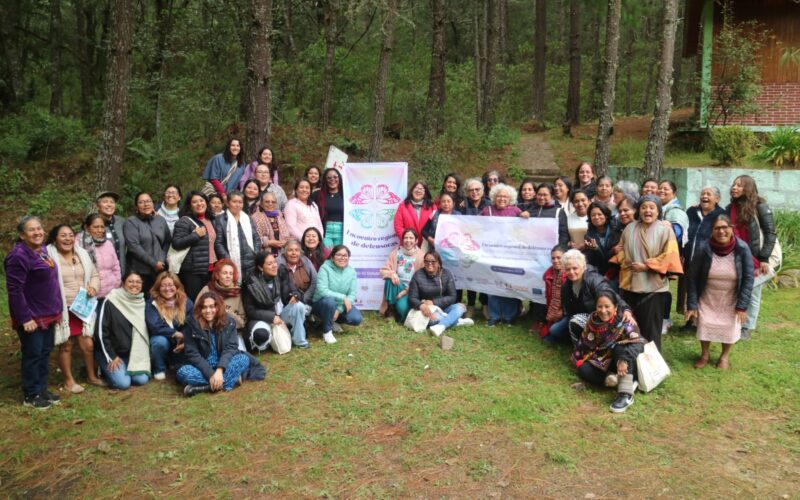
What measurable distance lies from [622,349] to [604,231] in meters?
1.71

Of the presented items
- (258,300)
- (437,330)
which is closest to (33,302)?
(258,300)

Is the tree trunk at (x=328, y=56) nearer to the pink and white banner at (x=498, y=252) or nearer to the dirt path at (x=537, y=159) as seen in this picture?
the dirt path at (x=537, y=159)

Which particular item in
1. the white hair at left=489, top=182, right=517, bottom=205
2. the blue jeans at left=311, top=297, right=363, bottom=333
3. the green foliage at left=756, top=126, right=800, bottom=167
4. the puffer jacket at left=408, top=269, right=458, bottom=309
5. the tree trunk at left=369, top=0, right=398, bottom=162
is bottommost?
the blue jeans at left=311, top=297, right=363, bottom=333

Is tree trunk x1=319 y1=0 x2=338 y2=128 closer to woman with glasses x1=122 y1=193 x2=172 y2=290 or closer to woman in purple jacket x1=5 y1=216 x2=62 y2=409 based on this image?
woman with glasses x1=122 y1=193 x2=172 y2=290

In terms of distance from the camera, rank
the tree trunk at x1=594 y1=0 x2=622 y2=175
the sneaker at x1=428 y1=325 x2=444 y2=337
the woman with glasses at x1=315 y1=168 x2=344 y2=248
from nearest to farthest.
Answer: the sneaker at x1=428 y1=325 x2=444 y2=337 → the woman with glasses at x1=315 y1=168 x2=344 y2=248 → the tree trunk at x1=594 y1=0 x2=622 y2=175

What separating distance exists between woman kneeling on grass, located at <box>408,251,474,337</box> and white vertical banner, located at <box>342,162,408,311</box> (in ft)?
2.55

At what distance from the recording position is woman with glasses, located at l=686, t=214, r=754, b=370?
5.84m

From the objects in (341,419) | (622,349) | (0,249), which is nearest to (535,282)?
(622,349)

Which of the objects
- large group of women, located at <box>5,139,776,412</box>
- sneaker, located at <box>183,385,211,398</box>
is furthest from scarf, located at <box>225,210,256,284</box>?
sneaker, located at <box>183,385,211,398</box>

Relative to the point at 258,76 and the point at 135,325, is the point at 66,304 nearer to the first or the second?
the point at 135,325

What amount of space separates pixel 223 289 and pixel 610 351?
153 inches

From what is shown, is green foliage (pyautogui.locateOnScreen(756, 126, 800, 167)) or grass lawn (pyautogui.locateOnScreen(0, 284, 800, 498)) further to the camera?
green foliage (pyautogui.locateOnScreen(756, 126, 800, 167))

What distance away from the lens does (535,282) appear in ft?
24.0

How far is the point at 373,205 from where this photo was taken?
813 centimetres
